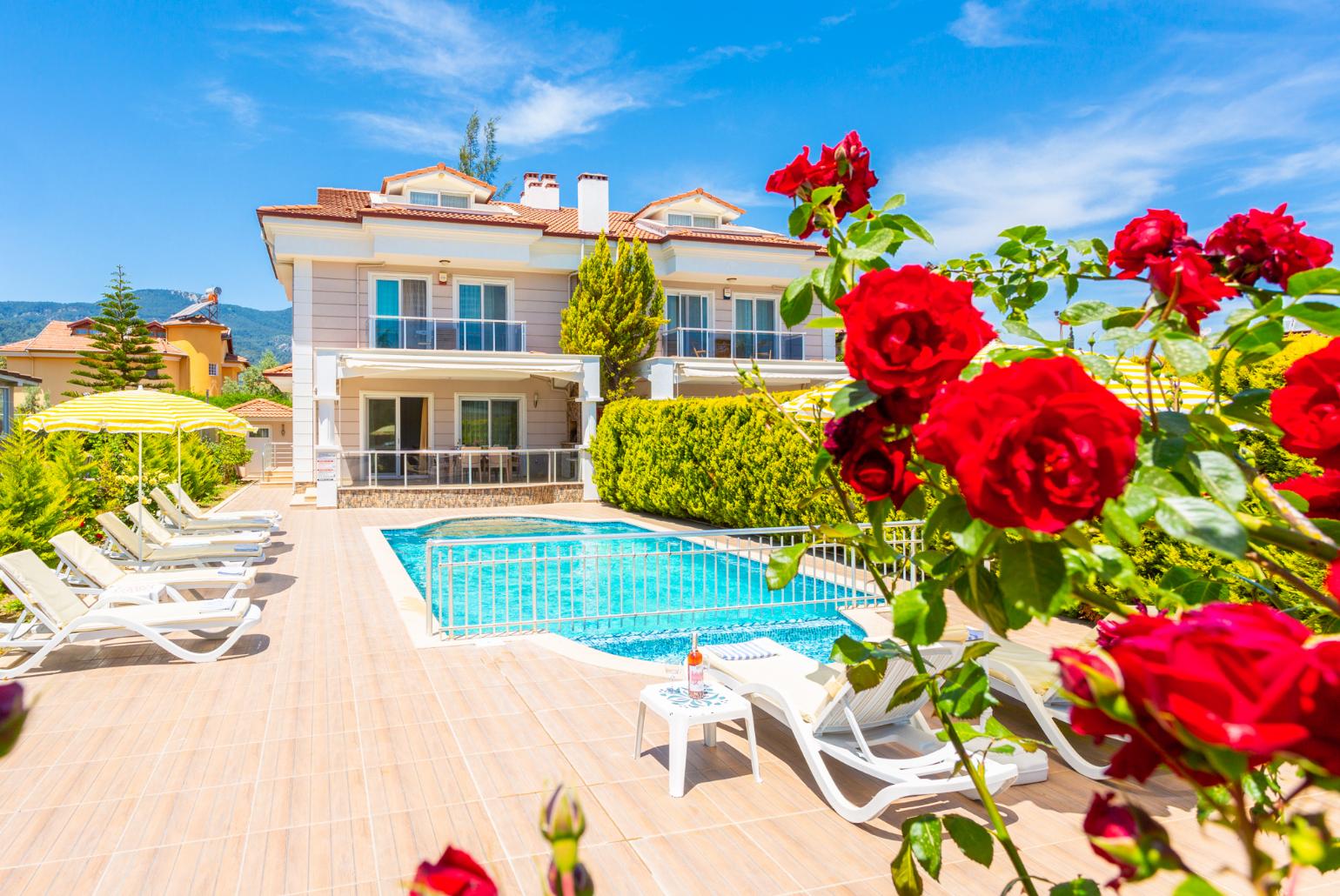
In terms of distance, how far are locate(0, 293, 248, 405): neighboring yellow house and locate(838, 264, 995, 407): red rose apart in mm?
56523

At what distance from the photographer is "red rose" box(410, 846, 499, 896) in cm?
61

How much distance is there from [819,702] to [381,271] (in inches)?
860

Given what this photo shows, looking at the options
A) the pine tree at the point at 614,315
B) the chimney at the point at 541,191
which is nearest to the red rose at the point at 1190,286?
the pine tree at the point at 614,315

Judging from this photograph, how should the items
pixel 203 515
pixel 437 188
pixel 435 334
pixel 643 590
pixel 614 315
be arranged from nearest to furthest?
1. pixel 643 590
2. pixel 203 515
3. pixel 435 334
4. pixel 614 315
5. pixel 437 188

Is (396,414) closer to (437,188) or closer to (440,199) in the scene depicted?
(440,199)

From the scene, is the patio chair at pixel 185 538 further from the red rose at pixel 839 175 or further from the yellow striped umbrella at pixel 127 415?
the red rose at pixel 839 175

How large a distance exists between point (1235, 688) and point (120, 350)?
48.3 metres

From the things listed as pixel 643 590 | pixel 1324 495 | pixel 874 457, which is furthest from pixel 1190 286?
pixel 643 590

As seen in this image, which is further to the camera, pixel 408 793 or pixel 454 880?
pixel 408 793

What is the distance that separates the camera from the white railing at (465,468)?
74.1 ft

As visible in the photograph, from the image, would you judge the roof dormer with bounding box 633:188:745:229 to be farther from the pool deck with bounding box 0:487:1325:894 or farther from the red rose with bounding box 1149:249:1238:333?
the red rose with bounding box 1149:249:1238:333

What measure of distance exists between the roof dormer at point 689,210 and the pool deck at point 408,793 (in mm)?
22584

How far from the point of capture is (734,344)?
25.3 meters

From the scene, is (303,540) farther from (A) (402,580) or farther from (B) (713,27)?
(B) (713,27)
